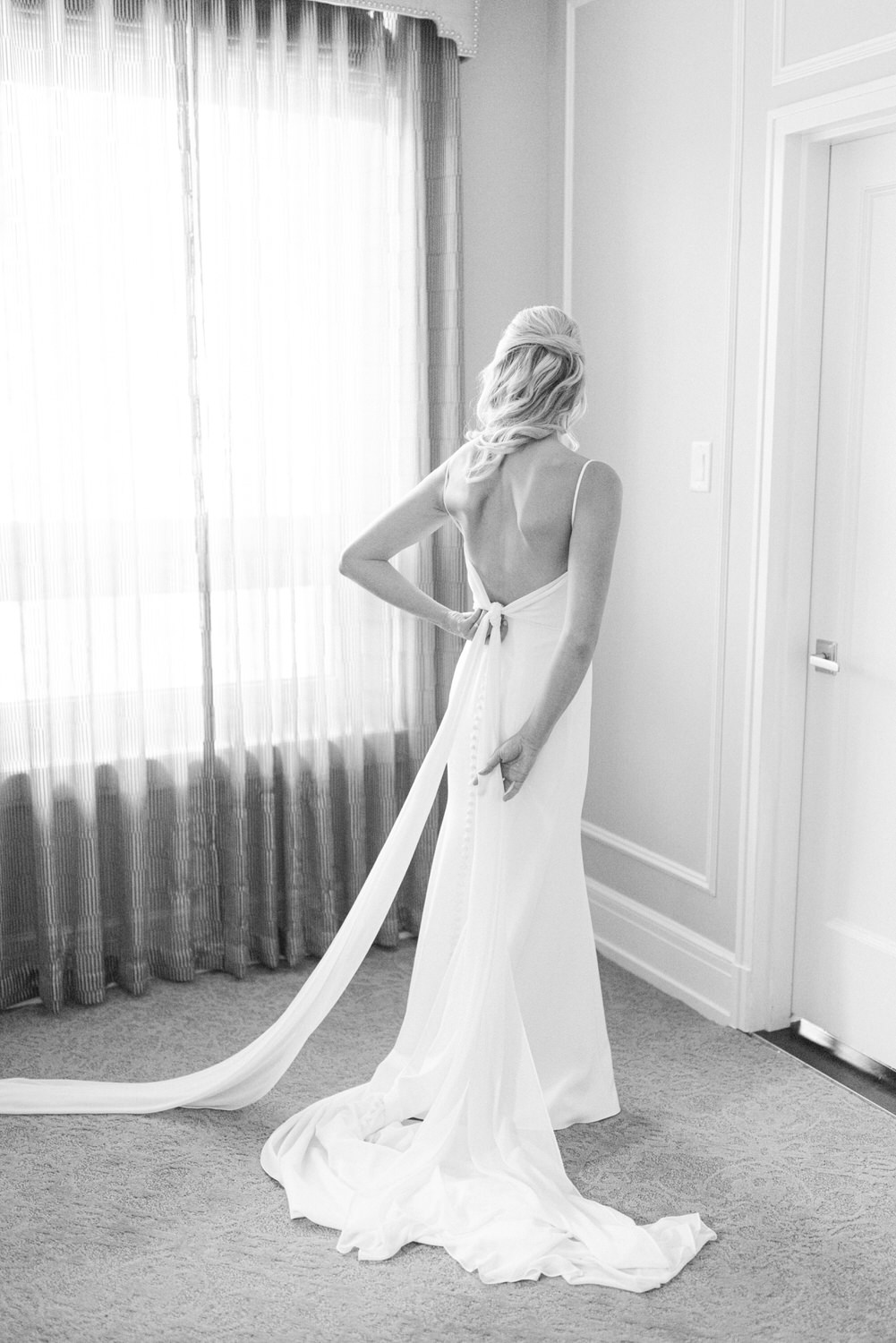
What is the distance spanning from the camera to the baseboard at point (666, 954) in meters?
3.26

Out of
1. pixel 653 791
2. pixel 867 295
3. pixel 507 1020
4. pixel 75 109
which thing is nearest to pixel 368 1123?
pixel 507 1020

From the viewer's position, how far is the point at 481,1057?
97.1 inches

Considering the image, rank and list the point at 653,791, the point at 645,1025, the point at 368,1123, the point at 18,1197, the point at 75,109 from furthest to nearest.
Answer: the point at 653,791
the point at 645,1025
the point at 75,109
the point at 368,1123
the point at 18,1197

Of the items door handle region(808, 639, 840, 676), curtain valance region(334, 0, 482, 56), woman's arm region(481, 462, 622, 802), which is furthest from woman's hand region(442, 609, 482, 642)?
curtain valance region(334, 0, 482, 56)

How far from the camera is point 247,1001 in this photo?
337 centimetres

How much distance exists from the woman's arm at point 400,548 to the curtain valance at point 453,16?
1.39m

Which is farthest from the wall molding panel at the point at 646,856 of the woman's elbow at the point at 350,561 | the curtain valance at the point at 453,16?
the curtain valance at the point at 453,16

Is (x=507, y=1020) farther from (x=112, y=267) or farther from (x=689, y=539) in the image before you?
(x=112, y=267)

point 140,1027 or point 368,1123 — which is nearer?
point 368,1123

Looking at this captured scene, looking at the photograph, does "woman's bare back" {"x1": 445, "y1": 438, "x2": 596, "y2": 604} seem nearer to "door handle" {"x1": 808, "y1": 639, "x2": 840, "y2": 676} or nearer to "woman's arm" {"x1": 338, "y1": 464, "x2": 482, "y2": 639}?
"woman's arm" {"x1": 338, "y1": 464, "x2": 482, "y2": 639}

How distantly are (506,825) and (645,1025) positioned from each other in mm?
949

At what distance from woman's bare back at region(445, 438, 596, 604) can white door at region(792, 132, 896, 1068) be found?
78 cm

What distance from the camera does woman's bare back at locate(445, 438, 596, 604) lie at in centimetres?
247

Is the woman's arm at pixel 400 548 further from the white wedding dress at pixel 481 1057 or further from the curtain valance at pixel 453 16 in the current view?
the curtain valance at pixel 453 16
